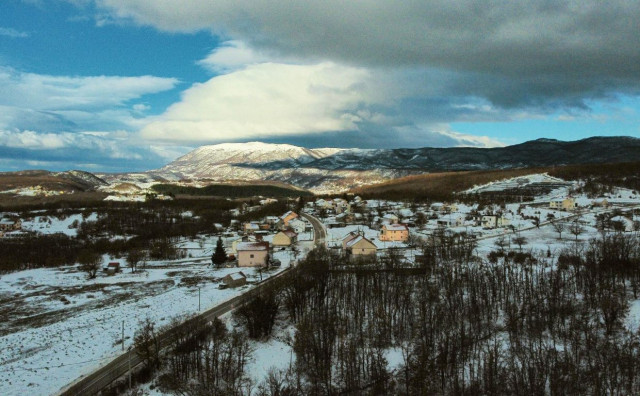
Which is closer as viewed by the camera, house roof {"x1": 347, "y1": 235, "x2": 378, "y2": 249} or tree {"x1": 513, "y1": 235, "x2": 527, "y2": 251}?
tree {"x1": 513, "y1": 235, "x2": 527, "y2": 251}

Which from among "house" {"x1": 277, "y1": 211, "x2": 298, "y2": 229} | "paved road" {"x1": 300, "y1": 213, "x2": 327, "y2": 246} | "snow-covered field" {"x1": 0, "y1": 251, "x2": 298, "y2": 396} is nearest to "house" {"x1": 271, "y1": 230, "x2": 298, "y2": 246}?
"paved road" {"x1": 300, "y1": 213, "x2": 327, "y2": 246}

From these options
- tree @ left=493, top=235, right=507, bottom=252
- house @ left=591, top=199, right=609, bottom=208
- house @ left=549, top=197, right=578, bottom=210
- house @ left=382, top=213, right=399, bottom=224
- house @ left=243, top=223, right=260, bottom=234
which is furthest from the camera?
house @ left=549, top=197, right=578, bottom=210

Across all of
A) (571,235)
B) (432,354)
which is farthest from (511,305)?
(571,235)

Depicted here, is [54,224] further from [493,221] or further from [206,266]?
[493,221]

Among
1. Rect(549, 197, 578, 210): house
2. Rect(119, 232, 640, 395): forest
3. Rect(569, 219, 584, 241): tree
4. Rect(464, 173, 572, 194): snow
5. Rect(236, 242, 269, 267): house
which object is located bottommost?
Rect(119, 232, 640, 395): forest

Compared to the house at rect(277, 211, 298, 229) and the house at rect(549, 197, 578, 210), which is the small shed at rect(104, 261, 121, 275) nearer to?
the house at rect(277, 211, 298, 229)

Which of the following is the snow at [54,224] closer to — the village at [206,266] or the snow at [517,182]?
the village at [206,266]

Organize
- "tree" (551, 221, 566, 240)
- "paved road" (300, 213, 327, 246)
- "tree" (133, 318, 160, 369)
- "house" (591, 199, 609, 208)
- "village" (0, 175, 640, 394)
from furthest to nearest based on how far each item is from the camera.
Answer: "house" (591, 199, 609, 208) → "paved road" (300, 213, 327, 246) → "tree" (551, 221, 566, 240) → "village" (0, 175, 640, 394) → "tree" (133, 318, 160, 369)
